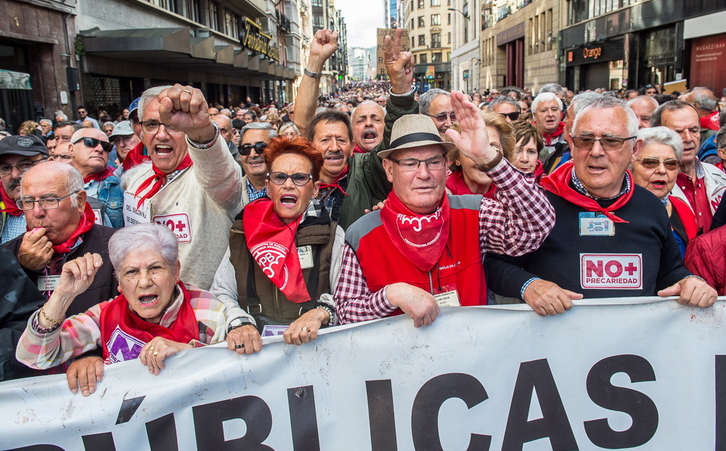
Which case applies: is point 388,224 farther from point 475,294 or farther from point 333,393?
point 333,393

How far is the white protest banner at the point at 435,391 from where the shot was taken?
240cm

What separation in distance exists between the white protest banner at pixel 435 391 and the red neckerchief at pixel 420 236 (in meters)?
0.28

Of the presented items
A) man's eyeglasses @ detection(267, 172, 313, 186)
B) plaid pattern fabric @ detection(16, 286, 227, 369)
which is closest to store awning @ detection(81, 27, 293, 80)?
man's eyeglasses @ detection(267, 172, 313, 186)

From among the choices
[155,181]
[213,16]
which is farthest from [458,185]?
[213,16]

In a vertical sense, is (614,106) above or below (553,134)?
above

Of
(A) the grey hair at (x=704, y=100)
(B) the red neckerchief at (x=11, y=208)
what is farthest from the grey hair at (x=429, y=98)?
(A) the grey hair at (x=704, y=100)

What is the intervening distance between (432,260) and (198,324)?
117cm

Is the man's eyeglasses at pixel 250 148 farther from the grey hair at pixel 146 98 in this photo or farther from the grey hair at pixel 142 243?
the grey hair at pixel 142 243

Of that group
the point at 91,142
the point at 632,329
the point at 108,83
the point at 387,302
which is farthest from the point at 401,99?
the point at 108,83

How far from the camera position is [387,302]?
2467 mm

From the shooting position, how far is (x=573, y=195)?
2.74 metres

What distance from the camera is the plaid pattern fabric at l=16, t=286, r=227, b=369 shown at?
238 cm

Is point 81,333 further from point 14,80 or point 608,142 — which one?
point 14,80

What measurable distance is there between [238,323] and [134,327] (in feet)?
1.59
